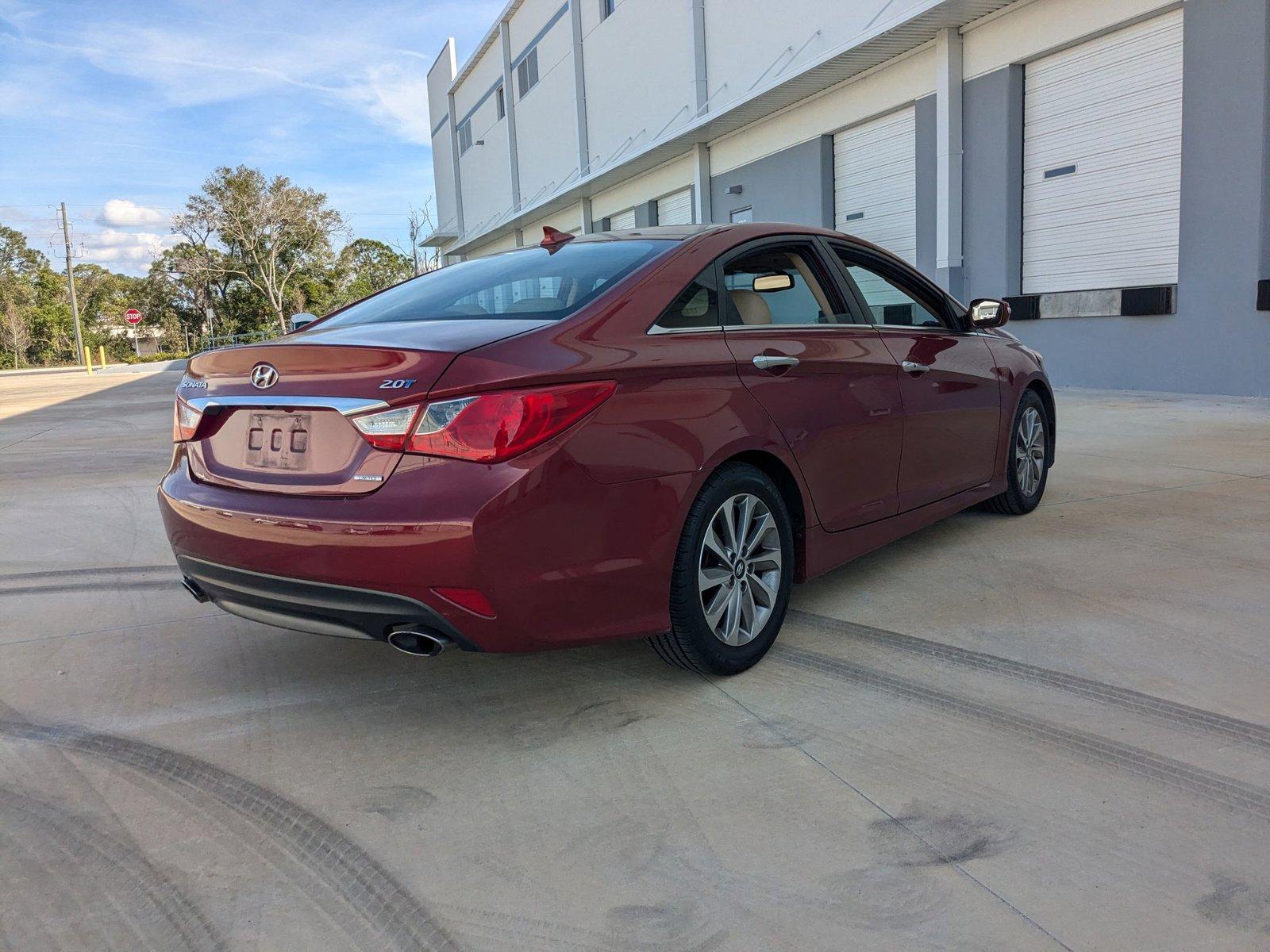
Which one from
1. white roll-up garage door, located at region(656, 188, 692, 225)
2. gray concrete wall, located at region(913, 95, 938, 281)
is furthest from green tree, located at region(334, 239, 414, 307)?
gray concrete wall, located at region(913, 95, 938, 281)

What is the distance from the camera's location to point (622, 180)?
2583 cm

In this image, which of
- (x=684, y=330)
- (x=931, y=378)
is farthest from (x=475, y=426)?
(x=931, y=378)

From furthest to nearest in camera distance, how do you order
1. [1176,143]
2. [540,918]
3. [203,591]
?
[1176,143] → [203,591] → [540,918]

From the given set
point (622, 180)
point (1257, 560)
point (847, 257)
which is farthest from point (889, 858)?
point (622, 180)

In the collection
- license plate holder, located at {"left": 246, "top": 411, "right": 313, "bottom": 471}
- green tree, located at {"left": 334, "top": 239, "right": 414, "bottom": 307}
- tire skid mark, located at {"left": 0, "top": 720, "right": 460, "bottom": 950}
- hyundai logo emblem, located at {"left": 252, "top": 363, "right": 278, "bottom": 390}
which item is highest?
green tree, located at {"left": 334, "top": 239, "right": 414, "bottom": 307}

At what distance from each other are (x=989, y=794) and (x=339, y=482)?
1.87 meters

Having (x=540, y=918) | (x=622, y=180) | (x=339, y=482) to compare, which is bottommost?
(x=540, y=918)

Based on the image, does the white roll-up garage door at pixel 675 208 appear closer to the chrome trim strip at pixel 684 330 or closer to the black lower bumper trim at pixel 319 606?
the chrome trim strip at pixel 684 330

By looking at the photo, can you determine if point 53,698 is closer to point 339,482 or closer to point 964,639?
point 339,482

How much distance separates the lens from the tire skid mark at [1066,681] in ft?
9.29

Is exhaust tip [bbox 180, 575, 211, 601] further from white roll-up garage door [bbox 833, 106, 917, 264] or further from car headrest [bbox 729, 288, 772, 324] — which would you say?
white roll-up garage door [bbox 833, 106, 917, 264]

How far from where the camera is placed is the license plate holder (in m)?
2.84

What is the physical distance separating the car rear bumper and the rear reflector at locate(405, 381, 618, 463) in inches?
1.4

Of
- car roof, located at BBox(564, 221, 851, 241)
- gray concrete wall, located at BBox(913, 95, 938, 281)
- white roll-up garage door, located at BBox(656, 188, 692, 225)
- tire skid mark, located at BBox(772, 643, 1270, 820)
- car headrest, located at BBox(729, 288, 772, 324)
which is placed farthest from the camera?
white roll-up garage door, located at BBox(656, 188, 692, 225)
